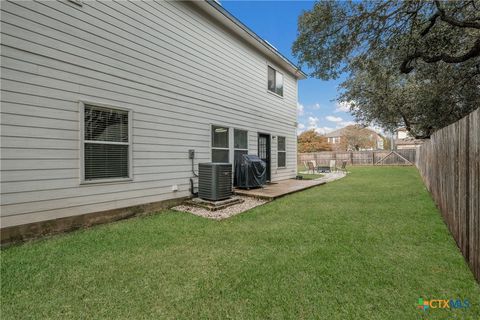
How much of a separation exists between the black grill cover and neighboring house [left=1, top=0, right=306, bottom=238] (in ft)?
1.32

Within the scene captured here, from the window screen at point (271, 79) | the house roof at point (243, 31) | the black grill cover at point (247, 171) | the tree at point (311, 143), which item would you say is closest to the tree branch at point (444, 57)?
the house roof at point (243, 31)

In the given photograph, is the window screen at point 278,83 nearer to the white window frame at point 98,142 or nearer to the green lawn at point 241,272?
the white window frame at point 98,142

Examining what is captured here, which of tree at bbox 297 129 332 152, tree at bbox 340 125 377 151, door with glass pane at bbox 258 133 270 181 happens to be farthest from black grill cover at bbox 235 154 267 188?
tree at bbox 340 125 377 151

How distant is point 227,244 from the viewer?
3.27 meters

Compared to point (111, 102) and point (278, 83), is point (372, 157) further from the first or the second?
point (111, 102)

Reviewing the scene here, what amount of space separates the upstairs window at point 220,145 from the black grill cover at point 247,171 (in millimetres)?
453

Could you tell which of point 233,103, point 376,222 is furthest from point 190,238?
point 233,103

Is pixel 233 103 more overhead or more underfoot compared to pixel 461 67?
more underfoot

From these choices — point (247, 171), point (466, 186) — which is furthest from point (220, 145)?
point (466, 186)

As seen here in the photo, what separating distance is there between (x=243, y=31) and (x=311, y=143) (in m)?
34.7

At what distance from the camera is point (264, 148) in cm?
905

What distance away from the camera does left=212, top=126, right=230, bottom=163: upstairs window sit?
22.2ft

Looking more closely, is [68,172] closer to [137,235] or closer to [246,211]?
[137,235]

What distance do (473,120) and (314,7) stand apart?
476 cm
